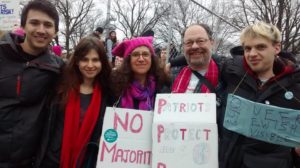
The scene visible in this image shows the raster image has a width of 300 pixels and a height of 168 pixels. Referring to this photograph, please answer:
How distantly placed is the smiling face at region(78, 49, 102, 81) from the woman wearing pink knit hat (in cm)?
18

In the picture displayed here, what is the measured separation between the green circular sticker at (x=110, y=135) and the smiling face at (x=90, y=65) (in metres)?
0.55

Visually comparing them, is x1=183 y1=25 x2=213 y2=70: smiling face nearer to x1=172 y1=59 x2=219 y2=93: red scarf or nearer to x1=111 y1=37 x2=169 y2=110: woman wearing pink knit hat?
x1=172 y1=59 x2=219 y2=93: red scarf

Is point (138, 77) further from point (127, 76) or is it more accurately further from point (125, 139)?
point (125, 139)

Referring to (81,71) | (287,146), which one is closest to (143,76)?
(81,71)

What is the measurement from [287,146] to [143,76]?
4.75 feet

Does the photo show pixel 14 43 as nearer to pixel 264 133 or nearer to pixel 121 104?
pixel 121 104

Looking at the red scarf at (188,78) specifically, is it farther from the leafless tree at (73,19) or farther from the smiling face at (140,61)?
the leafless tree at (73,19)

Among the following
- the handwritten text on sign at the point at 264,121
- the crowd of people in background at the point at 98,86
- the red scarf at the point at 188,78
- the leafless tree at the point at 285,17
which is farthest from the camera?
the leafless tree at the point at 285,17

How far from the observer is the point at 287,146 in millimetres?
2734

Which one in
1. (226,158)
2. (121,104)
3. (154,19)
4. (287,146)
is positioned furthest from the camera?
(154,19)

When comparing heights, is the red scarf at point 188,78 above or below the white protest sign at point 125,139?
above

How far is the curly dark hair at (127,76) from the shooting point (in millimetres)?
3428

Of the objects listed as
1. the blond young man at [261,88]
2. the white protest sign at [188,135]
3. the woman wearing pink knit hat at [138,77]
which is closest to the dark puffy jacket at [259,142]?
the blond young man at [261,88]

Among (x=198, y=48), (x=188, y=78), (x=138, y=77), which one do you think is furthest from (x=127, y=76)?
(x=198, y=48)
